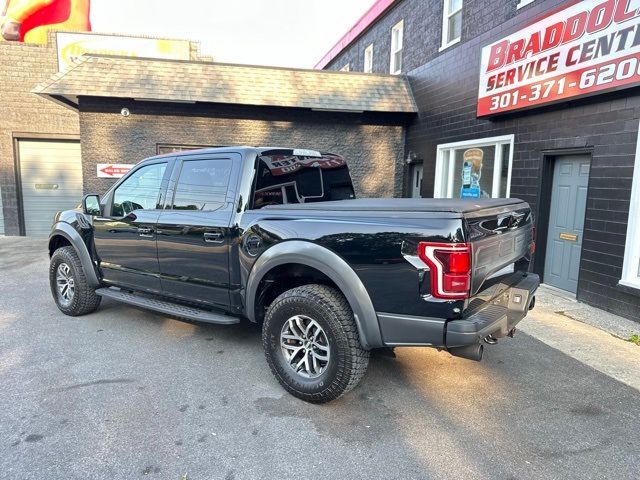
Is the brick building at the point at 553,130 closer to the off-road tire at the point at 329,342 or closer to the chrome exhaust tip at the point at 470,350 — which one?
the chrome exhaust tip at the point at 470,350

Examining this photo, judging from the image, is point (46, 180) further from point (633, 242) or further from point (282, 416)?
point (633, 242)

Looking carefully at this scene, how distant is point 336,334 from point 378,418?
68 centimetres

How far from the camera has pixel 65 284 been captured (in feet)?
17.6

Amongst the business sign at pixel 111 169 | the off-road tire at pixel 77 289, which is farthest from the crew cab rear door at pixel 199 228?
the business sign at pixel 111 169

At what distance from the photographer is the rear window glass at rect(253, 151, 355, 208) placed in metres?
3.88

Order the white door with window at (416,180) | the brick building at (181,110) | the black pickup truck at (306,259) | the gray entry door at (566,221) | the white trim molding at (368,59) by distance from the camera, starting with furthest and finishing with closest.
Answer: the white trim molding at (368,59), the white door with window at (416,180), the brick building at (181,110), the gray entry door at (566,221), the black pickup truck at (306,259)

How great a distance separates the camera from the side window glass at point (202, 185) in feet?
12.9

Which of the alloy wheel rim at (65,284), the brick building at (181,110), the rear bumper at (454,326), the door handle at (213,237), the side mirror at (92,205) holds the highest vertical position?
the brick building at (181,110)

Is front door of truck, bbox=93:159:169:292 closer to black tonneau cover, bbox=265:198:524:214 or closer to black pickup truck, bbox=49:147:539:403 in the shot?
black pickup truck, bbox=49:147:539:403

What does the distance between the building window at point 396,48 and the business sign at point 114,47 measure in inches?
233

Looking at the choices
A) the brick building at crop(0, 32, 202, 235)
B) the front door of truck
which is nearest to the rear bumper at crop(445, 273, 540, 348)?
the front door of truck

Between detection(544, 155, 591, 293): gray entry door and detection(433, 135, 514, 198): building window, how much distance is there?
0.89 metres

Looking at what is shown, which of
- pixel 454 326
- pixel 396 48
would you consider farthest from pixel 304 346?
pixel 396 48

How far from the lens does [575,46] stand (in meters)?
5.80
